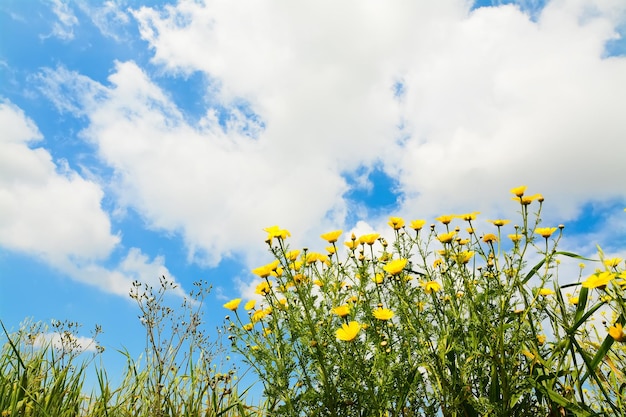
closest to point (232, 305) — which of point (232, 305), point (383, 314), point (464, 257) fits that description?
point (232, 305)

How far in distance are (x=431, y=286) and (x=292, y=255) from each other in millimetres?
949

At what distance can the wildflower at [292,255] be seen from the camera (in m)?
3.23


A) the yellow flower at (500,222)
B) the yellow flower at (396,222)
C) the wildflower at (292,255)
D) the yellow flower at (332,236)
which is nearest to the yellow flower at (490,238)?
the yellow flower at (500,222)

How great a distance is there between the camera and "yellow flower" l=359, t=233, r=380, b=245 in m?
3.56

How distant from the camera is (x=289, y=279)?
3.15 m

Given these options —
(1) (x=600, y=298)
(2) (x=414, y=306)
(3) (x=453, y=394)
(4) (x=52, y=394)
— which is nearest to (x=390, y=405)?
(3) (x=453, y=394)

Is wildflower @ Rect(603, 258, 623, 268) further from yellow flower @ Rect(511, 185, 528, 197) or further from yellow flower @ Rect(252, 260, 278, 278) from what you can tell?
yellow flower @ Rect(252, 260, 278, 278)

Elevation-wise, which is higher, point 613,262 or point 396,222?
point 396,222

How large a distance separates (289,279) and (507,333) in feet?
4.73

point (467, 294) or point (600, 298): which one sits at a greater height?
point (467, 294)

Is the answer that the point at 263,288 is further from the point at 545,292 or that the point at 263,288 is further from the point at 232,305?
the point at 545,292

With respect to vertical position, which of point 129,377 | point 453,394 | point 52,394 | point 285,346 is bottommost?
point 453,394

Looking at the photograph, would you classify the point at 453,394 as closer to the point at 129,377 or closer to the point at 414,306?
the point at 414,306

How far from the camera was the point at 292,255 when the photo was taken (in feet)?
10.9
